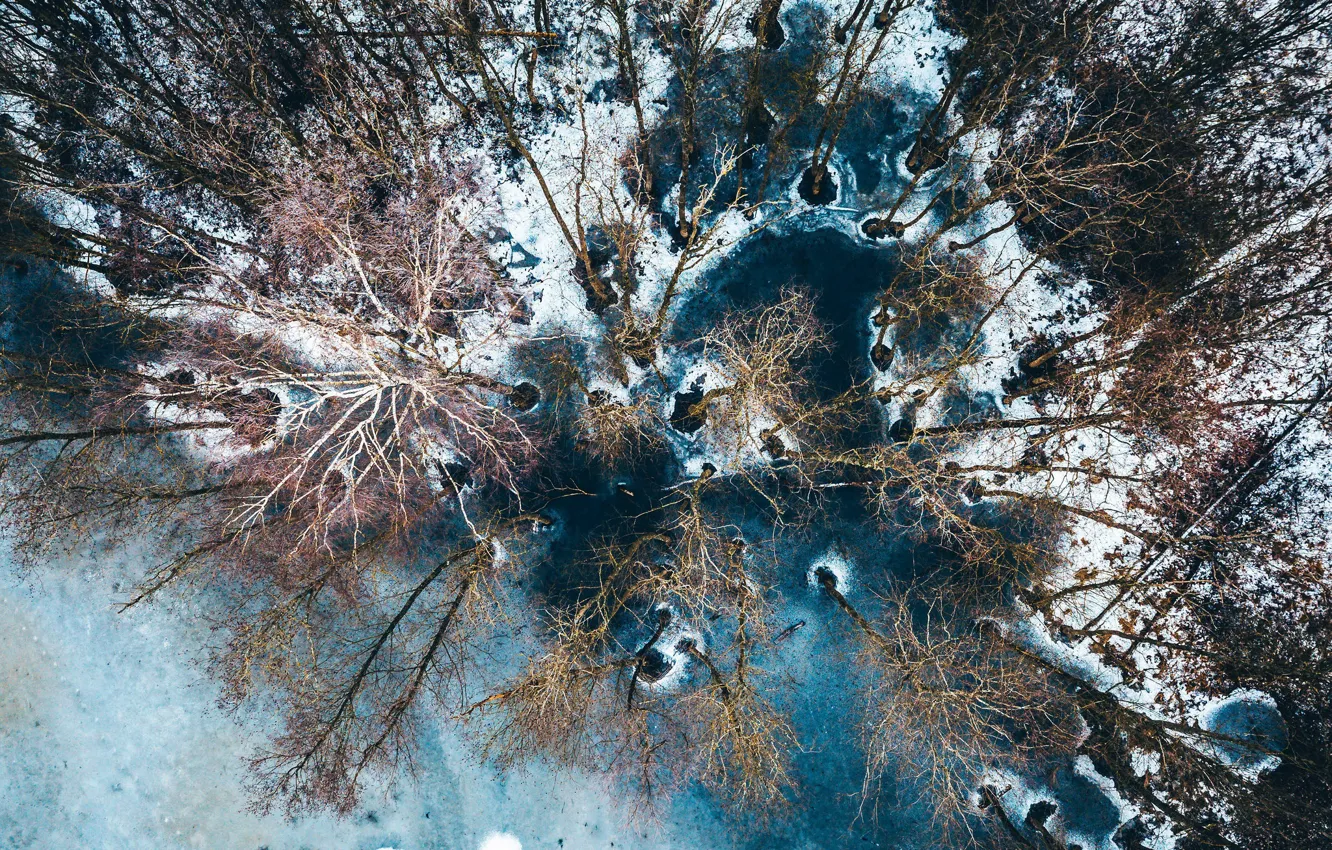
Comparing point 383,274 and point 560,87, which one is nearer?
point 383,274

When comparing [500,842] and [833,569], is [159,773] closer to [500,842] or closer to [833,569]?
[500,842]

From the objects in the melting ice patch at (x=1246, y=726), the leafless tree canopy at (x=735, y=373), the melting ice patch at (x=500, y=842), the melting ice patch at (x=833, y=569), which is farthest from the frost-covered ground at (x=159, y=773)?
the melting ice patch at (x=1246, y=726)

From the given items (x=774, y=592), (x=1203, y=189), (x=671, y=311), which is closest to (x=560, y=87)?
(x=671, y=311)

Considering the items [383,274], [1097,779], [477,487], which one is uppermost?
[383,274]

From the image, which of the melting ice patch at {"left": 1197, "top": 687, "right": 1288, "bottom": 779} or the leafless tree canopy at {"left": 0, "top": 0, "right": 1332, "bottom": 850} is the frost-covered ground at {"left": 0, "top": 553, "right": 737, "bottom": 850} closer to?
the leafless tree canopy at {"left": 0, "top": 0, "right": 1332, "bottom": 850}

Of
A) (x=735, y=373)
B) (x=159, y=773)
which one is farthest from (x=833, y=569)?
(x=159, y=773)

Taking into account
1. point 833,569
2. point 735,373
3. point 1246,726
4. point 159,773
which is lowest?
point 1246,726

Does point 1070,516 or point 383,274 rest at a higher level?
point 383,274

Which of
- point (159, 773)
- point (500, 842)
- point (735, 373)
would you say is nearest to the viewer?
point (735, 373)

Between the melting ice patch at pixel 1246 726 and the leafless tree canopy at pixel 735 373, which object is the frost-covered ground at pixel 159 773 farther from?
the melting ice patch at pixel 1246 726

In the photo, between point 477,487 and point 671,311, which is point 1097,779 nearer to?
point 671,311
